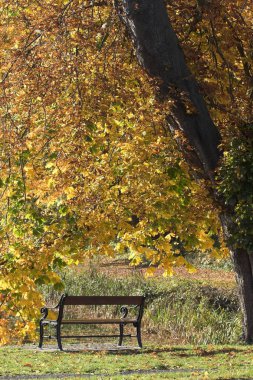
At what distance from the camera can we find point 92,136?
12.7 meters

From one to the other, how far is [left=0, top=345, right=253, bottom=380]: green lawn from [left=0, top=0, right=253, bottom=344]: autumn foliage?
85 centimetres

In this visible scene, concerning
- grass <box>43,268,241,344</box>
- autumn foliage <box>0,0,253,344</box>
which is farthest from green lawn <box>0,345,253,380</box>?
grass <box>43,268,241,344</box>

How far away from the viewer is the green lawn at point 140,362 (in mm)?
12190

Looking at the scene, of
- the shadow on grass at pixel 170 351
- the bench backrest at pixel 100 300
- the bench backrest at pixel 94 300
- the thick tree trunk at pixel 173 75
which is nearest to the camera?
the thick tree trunk at pixel 173 75

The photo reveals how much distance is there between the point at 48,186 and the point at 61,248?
1.28 meters

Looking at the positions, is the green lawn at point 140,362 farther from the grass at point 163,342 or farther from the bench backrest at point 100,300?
the bench backrest at point 100,300

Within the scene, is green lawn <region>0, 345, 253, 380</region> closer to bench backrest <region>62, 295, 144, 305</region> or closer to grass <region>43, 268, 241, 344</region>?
bench backrest <region>62, 295, 144, 305</region>

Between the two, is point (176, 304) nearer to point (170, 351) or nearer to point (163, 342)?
point (163, 342)

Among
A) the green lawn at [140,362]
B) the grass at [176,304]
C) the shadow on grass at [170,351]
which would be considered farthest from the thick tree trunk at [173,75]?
the grass at [176,304]

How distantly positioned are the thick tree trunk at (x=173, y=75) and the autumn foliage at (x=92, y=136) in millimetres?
207

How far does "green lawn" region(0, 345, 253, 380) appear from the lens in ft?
40.0

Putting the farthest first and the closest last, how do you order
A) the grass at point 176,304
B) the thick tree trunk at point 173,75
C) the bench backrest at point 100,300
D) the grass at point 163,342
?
the grass at point 176,304, the bench backrest at point 100,300, the grass at point 163,342, the thick tree trunk at point 173,75

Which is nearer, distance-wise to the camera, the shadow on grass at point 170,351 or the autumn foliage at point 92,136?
the autumn foliage at point 92,136

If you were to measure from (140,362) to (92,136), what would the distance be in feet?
12.5
